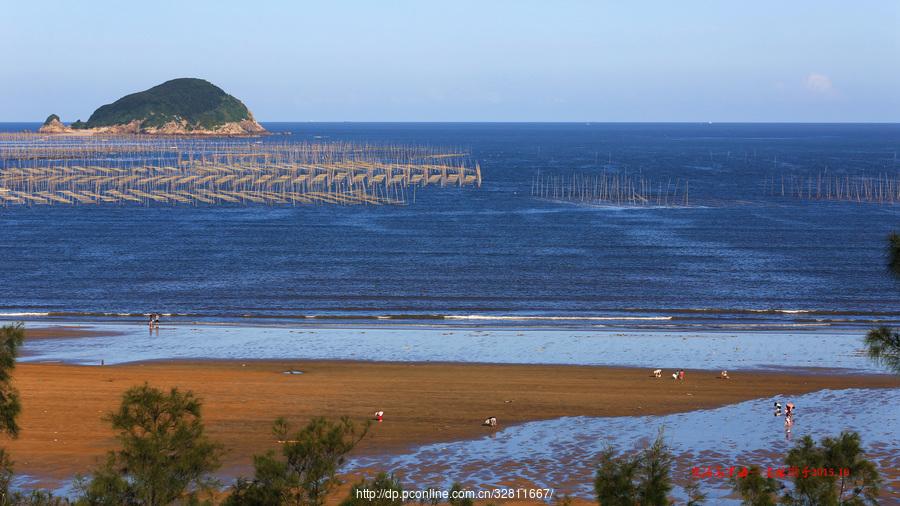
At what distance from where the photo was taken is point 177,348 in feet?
150

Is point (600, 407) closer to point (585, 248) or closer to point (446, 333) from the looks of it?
point (446, 333)

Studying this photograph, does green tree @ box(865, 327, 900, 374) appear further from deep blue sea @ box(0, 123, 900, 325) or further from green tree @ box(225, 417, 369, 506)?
deep blue sea @ box(0, 123, 900, 325)

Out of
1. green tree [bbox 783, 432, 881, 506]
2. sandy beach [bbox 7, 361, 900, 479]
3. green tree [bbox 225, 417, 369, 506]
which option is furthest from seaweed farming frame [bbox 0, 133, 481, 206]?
green tree [bbox 783, 432, 881, 506]

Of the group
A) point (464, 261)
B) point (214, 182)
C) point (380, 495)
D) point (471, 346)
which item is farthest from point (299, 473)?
point (214, 182)

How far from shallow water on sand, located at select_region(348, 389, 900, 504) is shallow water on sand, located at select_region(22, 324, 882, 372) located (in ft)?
25.3

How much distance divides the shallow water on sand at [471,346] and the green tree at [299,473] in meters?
26.5

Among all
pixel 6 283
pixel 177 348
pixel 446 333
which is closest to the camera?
pixel 177 348

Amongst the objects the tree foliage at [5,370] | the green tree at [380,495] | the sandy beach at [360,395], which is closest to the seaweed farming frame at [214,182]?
the sandy beach at [360,395]

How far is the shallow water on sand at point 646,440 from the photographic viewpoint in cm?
2734

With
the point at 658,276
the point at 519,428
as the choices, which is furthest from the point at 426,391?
the point at 658,276

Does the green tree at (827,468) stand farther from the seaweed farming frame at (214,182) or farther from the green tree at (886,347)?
the seaweed farming frame at (214,182)

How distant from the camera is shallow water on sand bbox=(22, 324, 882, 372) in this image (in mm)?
43281

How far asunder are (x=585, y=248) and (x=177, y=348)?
41765 millimetres

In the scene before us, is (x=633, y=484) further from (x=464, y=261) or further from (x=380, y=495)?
(x=464, y=261)
